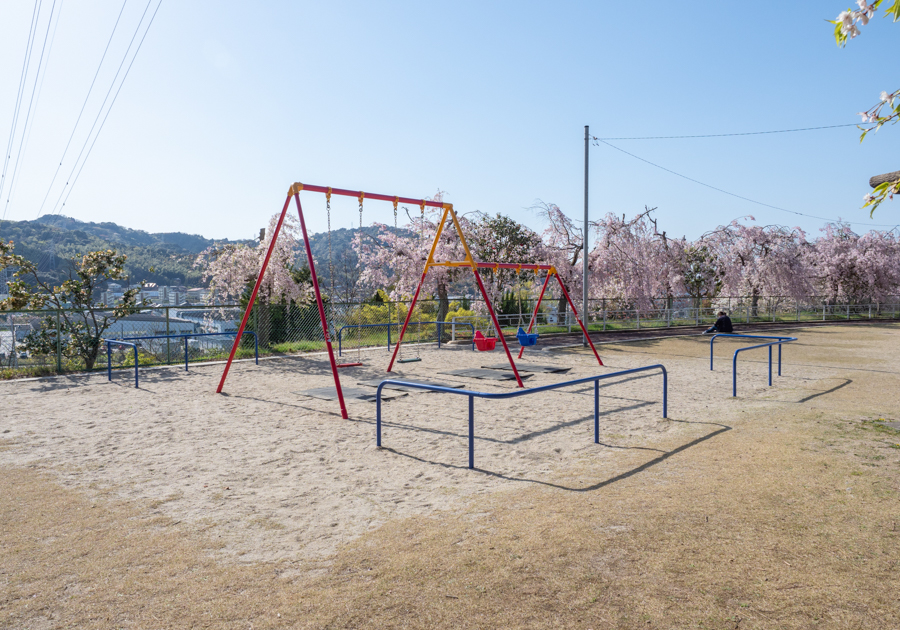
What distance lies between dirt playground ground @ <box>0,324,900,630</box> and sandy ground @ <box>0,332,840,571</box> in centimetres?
4

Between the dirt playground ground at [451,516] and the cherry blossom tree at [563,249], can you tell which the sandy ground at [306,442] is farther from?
the cherry blossom tree at [563,249]

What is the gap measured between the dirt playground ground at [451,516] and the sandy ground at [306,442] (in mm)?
38

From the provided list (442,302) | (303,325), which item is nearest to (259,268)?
(303,325)

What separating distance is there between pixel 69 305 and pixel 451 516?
13.2 m

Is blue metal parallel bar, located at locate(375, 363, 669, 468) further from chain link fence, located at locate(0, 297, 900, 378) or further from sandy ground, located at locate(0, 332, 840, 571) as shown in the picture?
chain link fence, located at locate(0, 297, 900, 378)

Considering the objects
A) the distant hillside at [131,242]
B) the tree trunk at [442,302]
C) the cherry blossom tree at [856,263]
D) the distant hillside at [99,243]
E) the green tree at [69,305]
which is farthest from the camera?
the distant hillside at [99,243]

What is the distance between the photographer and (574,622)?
2955 mm

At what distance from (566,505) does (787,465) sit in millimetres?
2547

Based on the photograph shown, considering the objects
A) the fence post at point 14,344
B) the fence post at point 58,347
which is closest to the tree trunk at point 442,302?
the fence post at point 58,347

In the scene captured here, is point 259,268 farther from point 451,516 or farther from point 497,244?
point 451,516

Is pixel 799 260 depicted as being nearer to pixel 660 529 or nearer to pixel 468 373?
pixel 468 373

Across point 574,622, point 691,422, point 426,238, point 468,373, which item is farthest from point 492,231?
point 574,622

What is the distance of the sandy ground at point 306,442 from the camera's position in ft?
15.5

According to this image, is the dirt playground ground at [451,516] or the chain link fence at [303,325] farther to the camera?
the chain link fence at [303,325]
